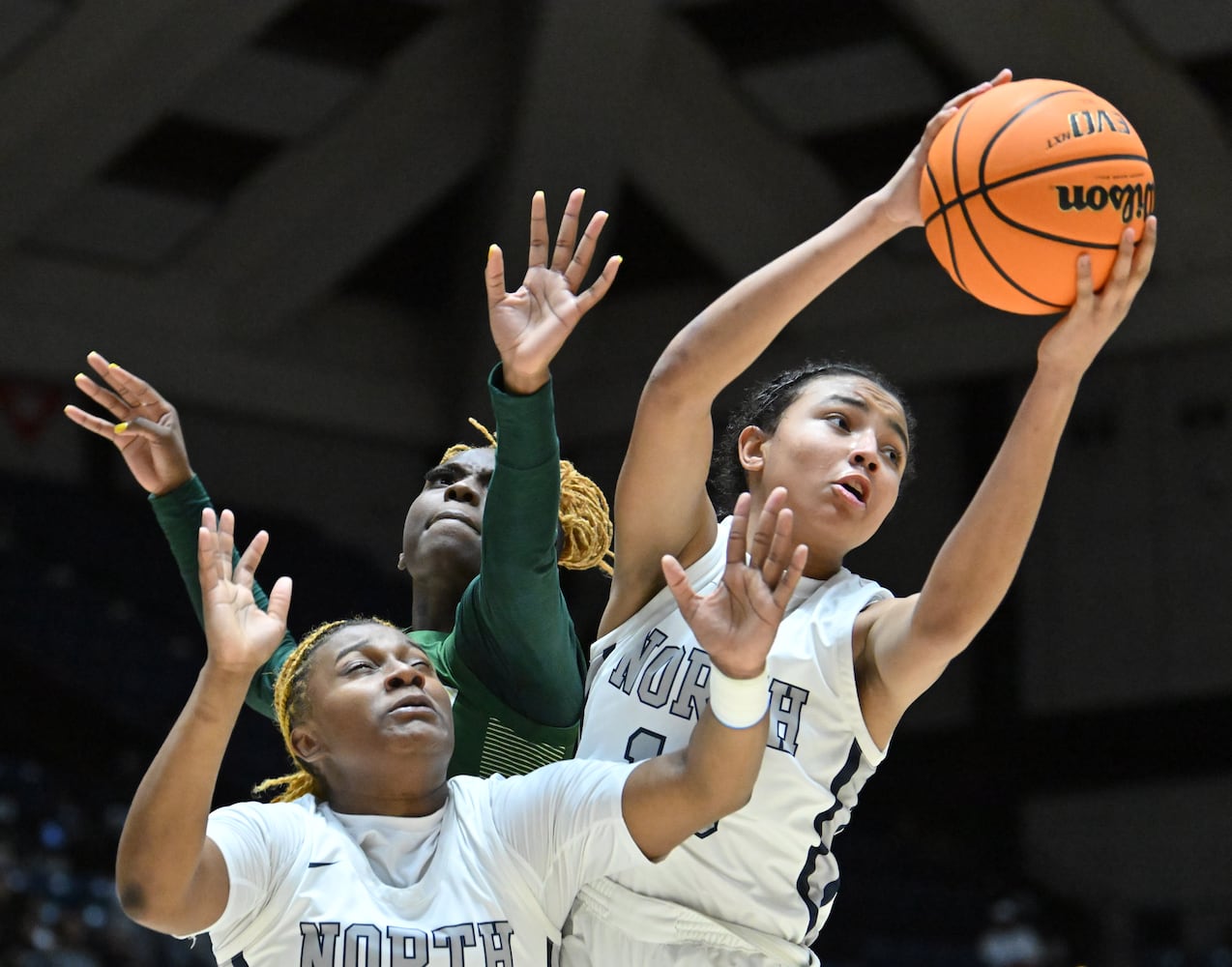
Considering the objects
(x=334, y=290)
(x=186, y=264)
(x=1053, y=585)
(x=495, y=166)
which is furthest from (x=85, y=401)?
(x=1053, y=585)

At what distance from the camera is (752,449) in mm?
3129

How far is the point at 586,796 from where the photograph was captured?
2635 mm

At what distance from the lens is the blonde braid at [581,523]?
371 cm

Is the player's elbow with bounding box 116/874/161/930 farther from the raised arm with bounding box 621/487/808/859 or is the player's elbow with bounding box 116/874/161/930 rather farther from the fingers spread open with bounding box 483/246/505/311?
the fingers spread open with bounding box 483/246/505/311

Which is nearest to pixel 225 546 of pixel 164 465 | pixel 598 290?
pixel 598 290

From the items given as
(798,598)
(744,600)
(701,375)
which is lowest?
(744,600)

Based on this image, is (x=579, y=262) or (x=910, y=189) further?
(x=579, y=262)

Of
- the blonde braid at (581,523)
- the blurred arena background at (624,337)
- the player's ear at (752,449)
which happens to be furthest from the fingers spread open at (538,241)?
the blurred arena background at (624,337)

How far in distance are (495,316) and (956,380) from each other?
11.0m

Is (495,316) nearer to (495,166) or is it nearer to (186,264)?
(495,166)

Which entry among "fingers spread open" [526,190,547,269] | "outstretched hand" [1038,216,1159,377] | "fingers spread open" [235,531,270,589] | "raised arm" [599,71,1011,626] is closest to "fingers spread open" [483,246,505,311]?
"fingers spread open" [526,190,547,269]

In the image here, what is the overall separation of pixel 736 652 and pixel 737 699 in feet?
0.24

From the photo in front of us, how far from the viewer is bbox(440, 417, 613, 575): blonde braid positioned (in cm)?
371

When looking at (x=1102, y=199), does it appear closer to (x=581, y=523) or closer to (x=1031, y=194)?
(x=1031, y=194)
